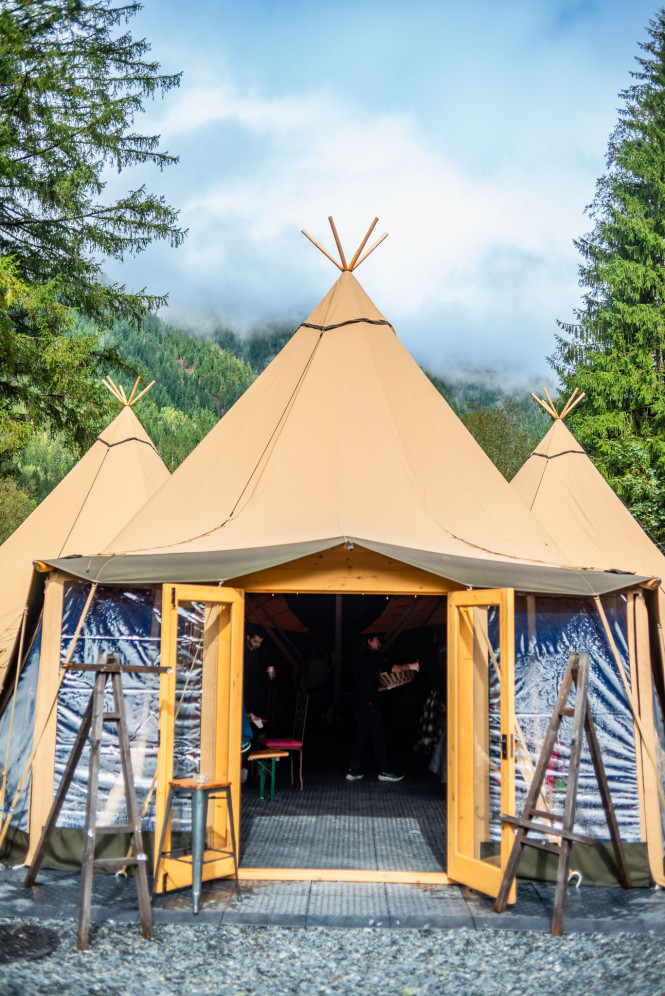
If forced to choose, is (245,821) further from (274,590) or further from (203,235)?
(203,235)

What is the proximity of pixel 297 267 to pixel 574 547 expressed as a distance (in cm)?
16062

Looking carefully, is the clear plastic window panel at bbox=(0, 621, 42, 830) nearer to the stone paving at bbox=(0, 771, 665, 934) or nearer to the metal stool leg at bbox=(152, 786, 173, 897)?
the stone paving at bbox=(0, 771, 665, 934)

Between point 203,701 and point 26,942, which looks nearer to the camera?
point 26,942

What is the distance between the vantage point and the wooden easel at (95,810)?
4195 mm

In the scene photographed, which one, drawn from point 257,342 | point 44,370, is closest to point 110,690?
point 44,370

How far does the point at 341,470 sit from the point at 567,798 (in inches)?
109

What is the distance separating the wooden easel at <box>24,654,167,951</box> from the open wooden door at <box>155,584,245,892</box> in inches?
13.6

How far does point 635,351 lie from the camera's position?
2052 centimetres

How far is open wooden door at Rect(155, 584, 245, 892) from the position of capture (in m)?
4.94

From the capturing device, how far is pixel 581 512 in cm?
895

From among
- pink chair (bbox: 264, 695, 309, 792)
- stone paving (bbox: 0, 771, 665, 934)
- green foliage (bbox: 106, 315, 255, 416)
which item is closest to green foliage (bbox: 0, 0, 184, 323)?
pink chair (bbox: 264, 695, 309, 792)

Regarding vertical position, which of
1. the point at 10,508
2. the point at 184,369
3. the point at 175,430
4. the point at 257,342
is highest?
the point at 257,342

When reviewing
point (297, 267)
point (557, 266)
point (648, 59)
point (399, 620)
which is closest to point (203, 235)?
point (297, 267)

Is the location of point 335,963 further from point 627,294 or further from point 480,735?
point 627,294
